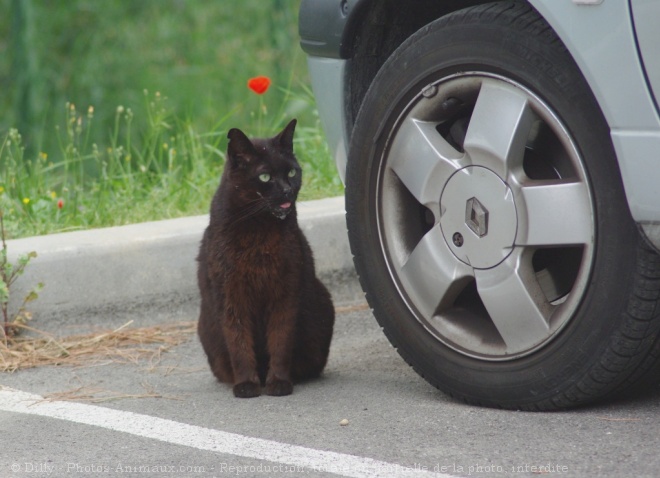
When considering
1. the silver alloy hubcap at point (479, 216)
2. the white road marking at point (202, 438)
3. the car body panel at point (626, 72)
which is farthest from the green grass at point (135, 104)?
the car body panel at point (626, 72)

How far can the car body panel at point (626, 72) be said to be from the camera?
106 inches

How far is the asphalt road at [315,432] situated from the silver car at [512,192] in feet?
0.51

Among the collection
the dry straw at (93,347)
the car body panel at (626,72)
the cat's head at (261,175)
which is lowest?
the dry straw at (93,347)

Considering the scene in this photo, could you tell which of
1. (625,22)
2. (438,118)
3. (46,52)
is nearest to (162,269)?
(438,118)

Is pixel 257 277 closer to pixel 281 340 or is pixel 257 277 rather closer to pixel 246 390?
pixel 281 340

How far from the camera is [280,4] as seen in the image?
826 cm

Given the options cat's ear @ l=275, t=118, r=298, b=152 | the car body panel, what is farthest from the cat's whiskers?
the car body panel

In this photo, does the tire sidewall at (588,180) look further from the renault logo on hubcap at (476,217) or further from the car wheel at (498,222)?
the renault logo on hubcap at (476,217)

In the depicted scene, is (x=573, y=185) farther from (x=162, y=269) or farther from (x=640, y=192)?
(x=162, y=269)

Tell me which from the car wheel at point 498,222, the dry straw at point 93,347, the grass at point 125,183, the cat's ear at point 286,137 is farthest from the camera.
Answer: the grass at point 125,183

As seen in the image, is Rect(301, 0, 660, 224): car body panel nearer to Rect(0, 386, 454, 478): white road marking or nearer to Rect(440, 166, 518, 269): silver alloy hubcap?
Rect(440, 166, 518, 269): silver alloy hubcap

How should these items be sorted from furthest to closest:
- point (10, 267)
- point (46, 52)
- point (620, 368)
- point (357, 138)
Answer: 1. point (46, 52)
2. point (10, 267)
3. point (357, 138)
4. point (620, 368)

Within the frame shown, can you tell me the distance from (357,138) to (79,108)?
640 cm

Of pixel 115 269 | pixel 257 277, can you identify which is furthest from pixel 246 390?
pixel 115 269
